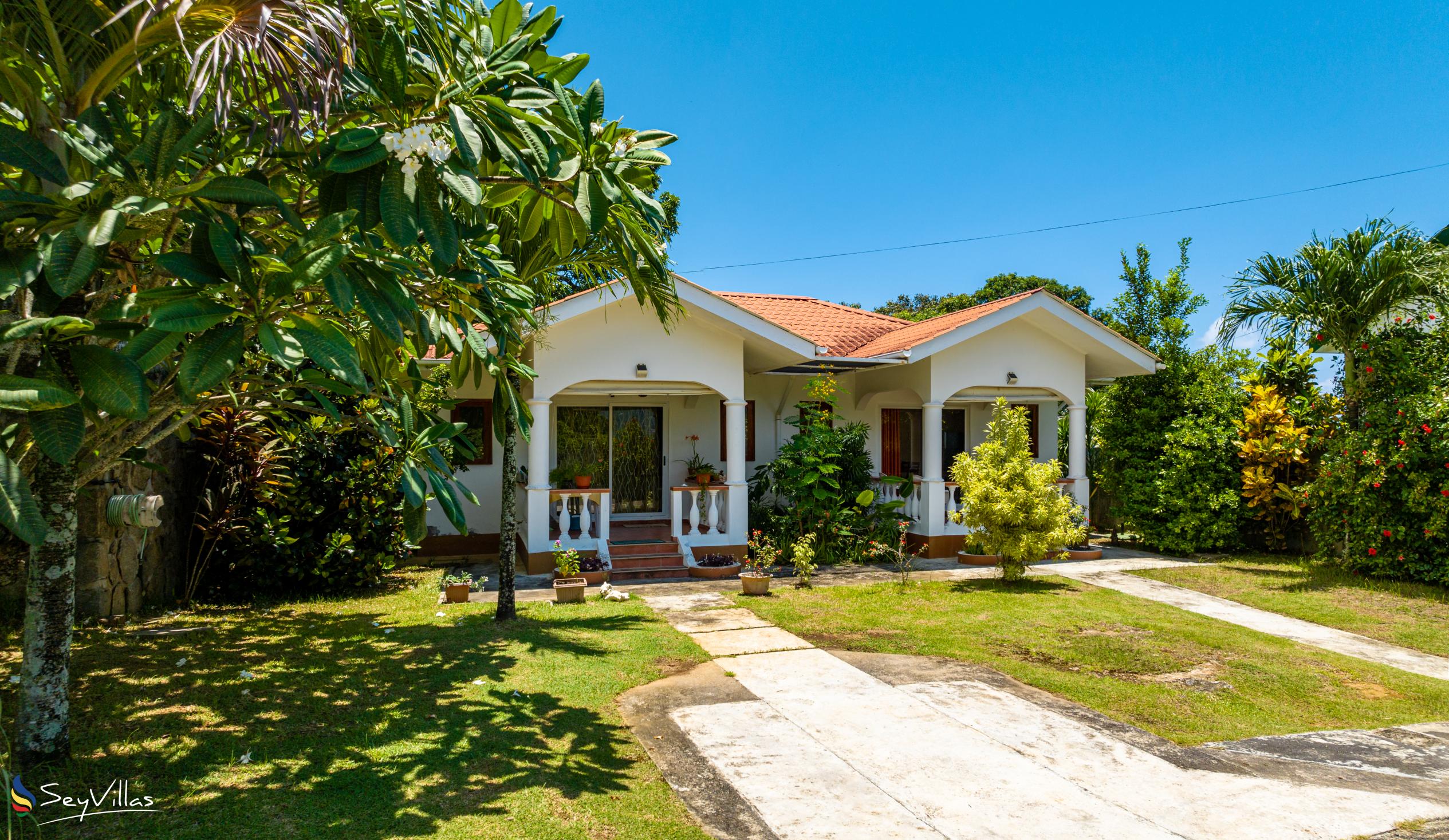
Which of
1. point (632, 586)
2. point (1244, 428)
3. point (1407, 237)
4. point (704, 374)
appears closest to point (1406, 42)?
point (1407, 237)

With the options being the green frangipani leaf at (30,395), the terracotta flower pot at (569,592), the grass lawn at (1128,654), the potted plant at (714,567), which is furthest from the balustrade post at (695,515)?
the green frangipani leaf at (30,395)

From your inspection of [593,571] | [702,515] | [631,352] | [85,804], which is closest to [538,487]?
[593,571]

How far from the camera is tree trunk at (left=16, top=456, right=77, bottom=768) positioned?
13.6ft

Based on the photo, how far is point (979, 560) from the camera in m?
13.1

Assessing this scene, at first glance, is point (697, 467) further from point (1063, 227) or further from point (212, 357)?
point (1063, 227)

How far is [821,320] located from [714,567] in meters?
7.07

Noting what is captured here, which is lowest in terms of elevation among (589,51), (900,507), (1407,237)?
(900,507)

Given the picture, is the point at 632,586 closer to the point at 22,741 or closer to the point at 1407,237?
the point at 22,741

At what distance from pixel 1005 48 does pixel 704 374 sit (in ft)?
43.2

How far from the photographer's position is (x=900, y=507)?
14.1m

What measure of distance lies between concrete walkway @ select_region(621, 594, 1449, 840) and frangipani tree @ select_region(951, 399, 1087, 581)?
14.3 feet

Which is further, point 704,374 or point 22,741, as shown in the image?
point 704,374

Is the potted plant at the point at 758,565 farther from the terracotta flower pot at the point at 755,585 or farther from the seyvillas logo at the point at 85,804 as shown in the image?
the seyvillas logo at the point at 85,804

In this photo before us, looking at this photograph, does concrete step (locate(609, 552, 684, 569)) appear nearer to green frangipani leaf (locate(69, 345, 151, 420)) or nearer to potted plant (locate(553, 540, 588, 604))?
potted plant (locate(553, 540, 588, 604))
